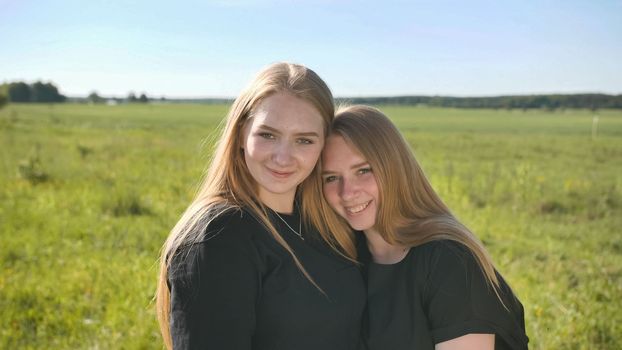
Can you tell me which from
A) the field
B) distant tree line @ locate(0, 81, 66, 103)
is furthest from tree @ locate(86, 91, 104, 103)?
the field

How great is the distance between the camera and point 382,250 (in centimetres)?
274

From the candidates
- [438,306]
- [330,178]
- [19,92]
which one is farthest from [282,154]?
[19,92]

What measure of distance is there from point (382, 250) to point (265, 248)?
0.89 metres

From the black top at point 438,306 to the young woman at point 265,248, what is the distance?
0.41ft

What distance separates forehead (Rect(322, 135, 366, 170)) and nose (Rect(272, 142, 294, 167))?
Result: 1.32 feet

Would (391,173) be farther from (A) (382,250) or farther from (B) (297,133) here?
(B) (297,133)

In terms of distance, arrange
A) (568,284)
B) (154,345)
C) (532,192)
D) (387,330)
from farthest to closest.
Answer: (532,192) → (568,284) → (154,345) → (387,330)

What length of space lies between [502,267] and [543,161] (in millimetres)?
13885

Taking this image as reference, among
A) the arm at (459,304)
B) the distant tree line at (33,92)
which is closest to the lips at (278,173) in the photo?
the arm at (459,304)

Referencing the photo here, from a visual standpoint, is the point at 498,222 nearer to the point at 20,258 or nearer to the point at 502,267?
the point at 502,267

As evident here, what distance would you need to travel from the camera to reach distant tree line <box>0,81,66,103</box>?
112 meters

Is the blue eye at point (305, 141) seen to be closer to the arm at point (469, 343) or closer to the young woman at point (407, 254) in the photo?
the young woman at point (407, 254)

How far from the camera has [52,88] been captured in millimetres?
116625

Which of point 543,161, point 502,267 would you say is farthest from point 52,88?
point 502,267
